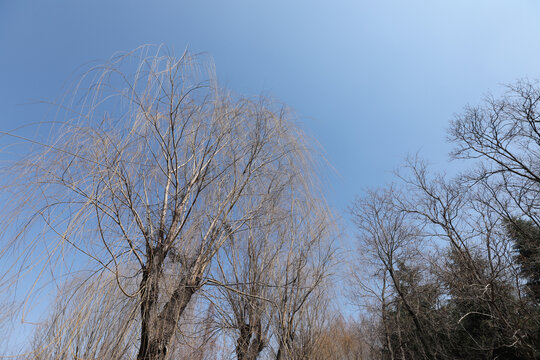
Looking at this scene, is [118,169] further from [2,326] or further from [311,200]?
[311,200]

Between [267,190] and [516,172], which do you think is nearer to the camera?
[267,190]

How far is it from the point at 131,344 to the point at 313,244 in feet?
6.38

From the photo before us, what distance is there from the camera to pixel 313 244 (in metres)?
3.07

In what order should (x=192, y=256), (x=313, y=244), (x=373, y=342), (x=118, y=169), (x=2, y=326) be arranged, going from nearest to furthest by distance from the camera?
(x=2, y=326), (x=118, y=169), (x=192, y=256), (x=313, y=244), (x=373, y=342)

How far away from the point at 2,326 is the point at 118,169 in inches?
40.0

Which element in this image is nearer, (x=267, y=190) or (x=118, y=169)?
(x=118, y=169)

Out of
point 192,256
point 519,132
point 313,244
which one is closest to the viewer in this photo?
point 192,256

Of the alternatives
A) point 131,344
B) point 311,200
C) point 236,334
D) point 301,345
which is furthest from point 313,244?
point 131,344

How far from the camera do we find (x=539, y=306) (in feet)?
31.5

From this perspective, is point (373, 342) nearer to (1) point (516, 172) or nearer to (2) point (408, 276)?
(2) point (408, 276)

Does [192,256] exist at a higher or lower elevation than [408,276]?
lower

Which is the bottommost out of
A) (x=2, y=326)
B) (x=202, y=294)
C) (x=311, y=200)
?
(x=2, y=326)

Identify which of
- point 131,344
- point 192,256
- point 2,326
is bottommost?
point 131,344

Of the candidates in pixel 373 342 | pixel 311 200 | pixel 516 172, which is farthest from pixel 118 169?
pixel 373 342
